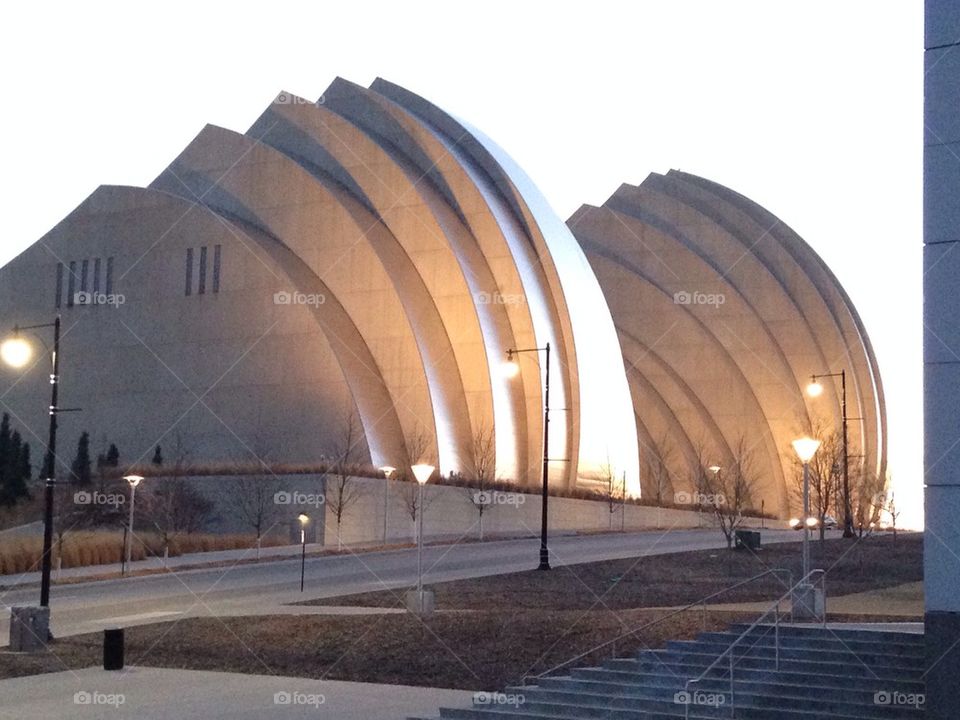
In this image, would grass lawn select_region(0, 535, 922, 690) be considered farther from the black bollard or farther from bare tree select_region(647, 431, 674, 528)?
bare tree select_region(647, 431, 674, 528)

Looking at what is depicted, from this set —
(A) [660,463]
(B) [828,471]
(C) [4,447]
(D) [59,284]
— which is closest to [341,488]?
(C) [4,447]

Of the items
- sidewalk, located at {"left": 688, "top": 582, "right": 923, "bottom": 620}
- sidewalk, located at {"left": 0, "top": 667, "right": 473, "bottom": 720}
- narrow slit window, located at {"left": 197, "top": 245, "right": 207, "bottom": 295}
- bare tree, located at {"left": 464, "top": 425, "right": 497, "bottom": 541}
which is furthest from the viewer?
narrow slit window, located at {"left": 197, "top": 245, "right": 207, "bottom": 295}

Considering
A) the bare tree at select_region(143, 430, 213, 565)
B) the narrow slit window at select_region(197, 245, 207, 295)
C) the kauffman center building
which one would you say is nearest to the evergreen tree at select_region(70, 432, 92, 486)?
the kauffman center building

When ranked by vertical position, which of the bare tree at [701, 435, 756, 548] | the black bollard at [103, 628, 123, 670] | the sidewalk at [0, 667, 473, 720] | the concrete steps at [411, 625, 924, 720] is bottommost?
the sidewalk at [0, 667, 473, 720]

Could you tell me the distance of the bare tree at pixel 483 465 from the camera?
2023 inches

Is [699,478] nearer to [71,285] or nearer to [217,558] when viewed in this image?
[71,285]

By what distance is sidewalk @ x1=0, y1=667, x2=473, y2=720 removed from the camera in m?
18.0

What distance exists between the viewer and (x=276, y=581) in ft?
115

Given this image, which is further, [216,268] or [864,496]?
[864,496]

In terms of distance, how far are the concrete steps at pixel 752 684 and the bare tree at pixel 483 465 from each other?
3293cm

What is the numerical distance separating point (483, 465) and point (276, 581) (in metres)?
20.3

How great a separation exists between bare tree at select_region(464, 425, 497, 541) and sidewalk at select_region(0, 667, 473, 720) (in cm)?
2956

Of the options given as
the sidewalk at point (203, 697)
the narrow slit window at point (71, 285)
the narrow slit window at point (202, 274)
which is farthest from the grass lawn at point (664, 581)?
the narrow slit window at point (71, 285)

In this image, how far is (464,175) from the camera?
186ft
